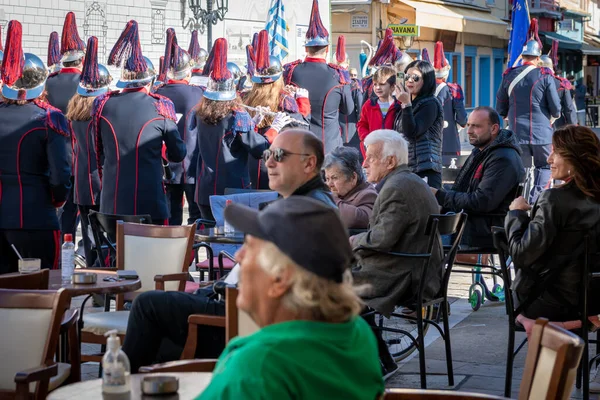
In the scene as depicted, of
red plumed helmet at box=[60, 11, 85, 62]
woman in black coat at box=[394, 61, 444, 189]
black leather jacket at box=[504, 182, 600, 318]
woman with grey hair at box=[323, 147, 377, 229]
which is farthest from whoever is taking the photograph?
red plumed helmet at box=[60, 11, 85, 62]

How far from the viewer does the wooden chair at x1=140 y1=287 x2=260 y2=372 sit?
3.70 m

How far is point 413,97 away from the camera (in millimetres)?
9602

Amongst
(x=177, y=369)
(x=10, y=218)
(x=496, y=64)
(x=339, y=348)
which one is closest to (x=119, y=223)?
(x=10, y=218)

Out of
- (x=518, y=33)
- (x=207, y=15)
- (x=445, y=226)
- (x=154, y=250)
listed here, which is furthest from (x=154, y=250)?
(x=207, y=15)

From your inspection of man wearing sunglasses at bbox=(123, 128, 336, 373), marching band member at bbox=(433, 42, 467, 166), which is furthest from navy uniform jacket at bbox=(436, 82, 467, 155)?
man wearing sunglasses at bbox=(123, 128, 336, 373)

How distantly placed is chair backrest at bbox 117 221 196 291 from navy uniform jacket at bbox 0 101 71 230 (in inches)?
41.1

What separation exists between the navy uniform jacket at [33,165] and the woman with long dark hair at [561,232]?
3.21 meters

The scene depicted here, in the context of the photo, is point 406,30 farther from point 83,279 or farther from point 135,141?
point 83,279

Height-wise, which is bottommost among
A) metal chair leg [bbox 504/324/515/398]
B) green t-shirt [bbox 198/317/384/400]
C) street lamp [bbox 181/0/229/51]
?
→ metal chair leg [bbox 504/324/515/398]

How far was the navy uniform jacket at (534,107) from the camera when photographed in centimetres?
1459

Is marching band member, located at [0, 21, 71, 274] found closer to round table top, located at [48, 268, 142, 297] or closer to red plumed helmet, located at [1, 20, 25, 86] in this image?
red plumed helmet, located at [1, 20, 25, 86]

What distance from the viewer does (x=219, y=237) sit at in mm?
7223

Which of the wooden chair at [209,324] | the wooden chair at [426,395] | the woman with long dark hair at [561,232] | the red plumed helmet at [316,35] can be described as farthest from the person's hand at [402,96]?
the wooden chair at [426,395]

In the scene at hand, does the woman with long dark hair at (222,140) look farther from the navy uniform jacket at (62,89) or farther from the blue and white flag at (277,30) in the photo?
the blue and white flag at (277,30)
